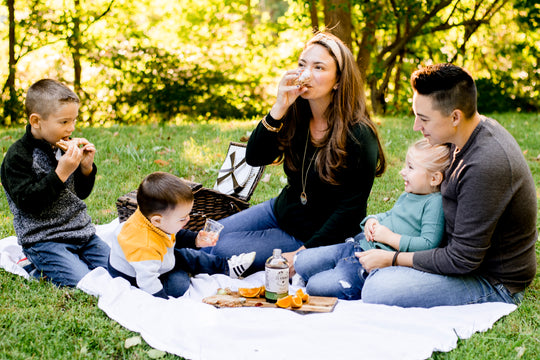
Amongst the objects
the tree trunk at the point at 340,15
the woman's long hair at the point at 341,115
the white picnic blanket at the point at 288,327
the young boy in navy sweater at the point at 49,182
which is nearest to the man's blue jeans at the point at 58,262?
the young boy in navy sweater at the point at 49,182

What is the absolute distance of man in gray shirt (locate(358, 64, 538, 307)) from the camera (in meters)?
2.71

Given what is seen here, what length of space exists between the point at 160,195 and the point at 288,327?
3.51 feet

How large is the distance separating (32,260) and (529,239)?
301cm

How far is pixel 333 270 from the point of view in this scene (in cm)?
335

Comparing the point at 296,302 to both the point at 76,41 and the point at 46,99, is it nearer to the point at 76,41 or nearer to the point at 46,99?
the point at 46,99

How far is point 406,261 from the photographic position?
9.93 feet

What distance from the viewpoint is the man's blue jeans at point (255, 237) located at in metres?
3.75

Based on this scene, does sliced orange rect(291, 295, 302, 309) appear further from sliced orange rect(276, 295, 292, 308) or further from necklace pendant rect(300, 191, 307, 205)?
necklace pendant rect(300, 191, 307, 205)

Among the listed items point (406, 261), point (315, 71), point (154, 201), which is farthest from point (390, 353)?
point (315, 71)

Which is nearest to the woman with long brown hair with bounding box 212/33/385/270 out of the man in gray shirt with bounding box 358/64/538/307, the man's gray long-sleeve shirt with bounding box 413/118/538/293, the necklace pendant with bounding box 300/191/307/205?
the necklace pendant with bounding box 300/191/307/205

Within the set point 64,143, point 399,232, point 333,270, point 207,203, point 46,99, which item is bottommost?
point 333,270

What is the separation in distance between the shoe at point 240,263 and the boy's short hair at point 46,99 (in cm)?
149

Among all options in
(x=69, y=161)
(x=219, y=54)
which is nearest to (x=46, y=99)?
(x=69, y=161)

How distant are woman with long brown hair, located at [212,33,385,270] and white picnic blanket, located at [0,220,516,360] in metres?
0.69
